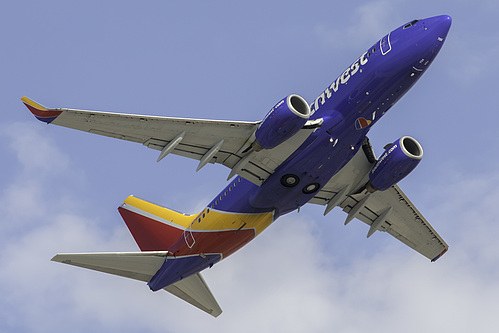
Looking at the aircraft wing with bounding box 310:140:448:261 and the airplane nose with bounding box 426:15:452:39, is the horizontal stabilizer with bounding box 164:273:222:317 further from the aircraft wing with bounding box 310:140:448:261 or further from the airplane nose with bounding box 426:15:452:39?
the airplane nose with bounding box 426:15:452:39

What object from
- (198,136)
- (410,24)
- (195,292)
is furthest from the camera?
(195,292)

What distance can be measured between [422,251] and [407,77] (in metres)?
14.5

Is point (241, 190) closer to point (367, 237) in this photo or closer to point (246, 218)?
point (246, 218)

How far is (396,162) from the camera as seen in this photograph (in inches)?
1512

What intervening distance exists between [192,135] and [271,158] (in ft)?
12.5

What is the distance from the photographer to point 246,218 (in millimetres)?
39031

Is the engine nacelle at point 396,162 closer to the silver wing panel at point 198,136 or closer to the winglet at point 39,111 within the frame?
the silver wing panel at point 198,136

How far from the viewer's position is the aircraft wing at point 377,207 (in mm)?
40781

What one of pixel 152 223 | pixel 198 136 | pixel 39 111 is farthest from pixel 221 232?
pixel 39 111

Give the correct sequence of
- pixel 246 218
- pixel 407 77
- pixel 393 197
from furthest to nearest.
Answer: pixel 393 197 → pixel 246 218 → pixel 407 77

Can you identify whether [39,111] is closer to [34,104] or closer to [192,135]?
[34,104]

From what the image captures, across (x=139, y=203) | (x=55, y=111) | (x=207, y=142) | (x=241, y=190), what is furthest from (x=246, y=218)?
(x=55, y=111)

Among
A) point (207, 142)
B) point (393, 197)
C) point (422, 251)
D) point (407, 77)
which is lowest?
point (422, 251)

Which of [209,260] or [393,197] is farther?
[393,197]
